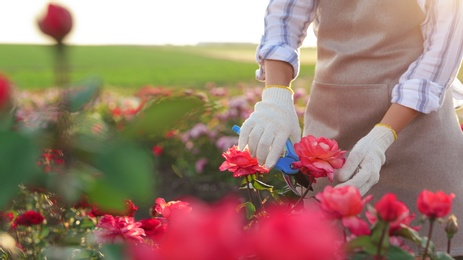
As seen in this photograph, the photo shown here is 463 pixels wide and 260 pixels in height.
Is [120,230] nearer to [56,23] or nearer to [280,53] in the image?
[280,53]

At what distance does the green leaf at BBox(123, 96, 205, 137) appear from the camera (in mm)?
462

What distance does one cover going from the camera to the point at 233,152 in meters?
1.78

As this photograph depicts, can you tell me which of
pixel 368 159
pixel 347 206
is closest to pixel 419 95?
pixel 368 159

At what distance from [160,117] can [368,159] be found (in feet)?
4.29

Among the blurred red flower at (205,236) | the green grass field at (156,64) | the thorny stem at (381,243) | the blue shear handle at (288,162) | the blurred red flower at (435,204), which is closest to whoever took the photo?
the blurred red flower at (205,236)

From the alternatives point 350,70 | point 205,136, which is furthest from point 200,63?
point 350,70

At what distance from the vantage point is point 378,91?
188 centimetres

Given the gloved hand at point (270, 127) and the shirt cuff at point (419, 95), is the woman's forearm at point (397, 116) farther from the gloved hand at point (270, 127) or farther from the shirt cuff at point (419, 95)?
the gloved hand at point (270, 127)

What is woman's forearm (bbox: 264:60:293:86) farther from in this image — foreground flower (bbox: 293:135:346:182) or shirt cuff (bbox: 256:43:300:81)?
foreground flower (bbox: 293:135:346:182)

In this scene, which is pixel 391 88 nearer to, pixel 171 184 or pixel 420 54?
pixel 420 54

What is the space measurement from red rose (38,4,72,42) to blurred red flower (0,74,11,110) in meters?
0.05

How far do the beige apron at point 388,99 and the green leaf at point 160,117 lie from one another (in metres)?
1.47

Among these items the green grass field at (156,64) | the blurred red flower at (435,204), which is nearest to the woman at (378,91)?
the blurred red flower at (435,204)

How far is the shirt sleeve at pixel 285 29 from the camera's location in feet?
6.22
